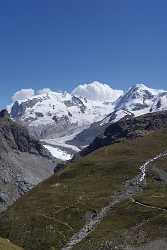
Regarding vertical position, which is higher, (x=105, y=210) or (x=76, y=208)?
(x=76, y=208)

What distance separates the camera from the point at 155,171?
15038 cm

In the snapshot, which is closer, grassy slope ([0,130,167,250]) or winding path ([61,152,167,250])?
winding path ([61,152,167,250])

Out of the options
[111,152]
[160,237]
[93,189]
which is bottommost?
[160,237]

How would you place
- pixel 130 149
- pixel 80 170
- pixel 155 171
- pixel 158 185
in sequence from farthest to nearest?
1. pixel 130 149
2. pixel 80 170
3. pixel 155 171
4. pixel 158 185

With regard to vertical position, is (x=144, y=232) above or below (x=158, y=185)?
below

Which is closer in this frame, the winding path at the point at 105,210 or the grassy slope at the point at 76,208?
the winding path at the point at 105,210

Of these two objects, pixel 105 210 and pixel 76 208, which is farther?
pixel 76 208

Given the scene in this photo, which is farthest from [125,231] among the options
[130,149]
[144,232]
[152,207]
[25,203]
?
[130,149]

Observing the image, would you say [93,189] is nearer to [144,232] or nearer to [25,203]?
[25,203]

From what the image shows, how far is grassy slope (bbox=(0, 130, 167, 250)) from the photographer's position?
109 m

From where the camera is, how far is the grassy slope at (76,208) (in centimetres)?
10900

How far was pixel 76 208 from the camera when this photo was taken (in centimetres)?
12531

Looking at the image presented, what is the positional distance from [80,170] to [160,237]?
246 ft

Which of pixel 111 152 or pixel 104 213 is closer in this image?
pixel 104 213
